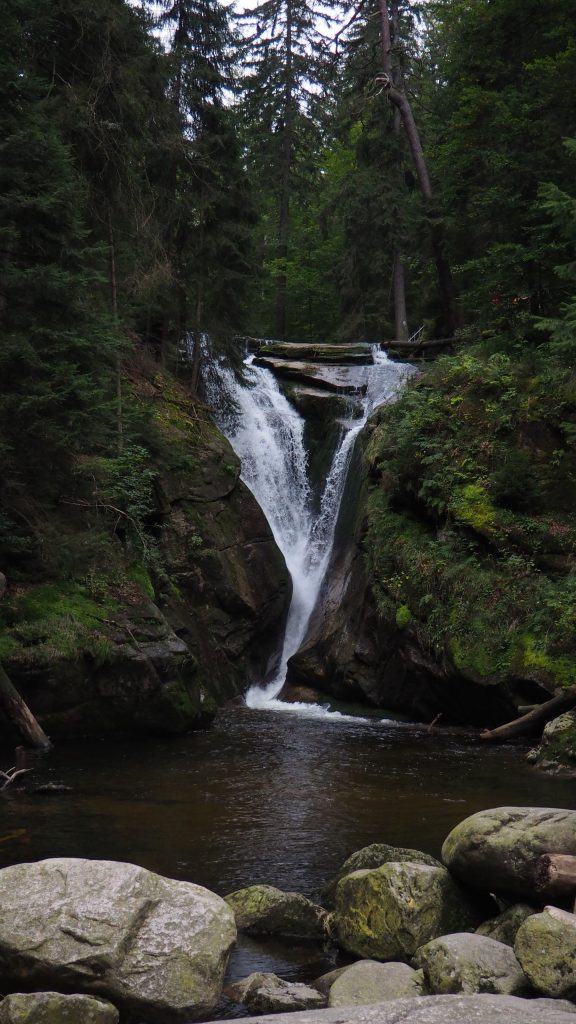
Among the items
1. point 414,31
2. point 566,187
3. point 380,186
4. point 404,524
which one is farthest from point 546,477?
point 414,31

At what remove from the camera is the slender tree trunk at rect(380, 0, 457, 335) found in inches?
826

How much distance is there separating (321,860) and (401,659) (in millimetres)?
7102

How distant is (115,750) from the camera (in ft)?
37.4

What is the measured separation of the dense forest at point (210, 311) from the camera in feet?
38.7

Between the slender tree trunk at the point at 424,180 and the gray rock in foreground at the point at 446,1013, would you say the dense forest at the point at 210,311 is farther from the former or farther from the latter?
the gray rock in foreground at the point at 446,1013

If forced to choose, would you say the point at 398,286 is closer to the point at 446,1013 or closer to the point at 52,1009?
the point at 446,1013

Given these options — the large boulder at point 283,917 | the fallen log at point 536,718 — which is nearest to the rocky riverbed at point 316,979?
the large boulder at point 283,917

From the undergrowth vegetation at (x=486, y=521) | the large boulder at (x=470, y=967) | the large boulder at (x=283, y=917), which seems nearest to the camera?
the large boulder at (x=470, y=967)

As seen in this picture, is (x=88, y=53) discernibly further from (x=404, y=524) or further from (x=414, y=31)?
(x=414, y=31)

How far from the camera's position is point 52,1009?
13.4ft

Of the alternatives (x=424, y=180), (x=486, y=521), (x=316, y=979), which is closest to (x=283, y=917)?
(x=316, y=979)

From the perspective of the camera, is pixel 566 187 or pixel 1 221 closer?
pixel 1 221

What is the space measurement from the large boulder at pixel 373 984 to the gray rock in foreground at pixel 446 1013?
555 millimetres

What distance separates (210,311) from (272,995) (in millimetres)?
18162
